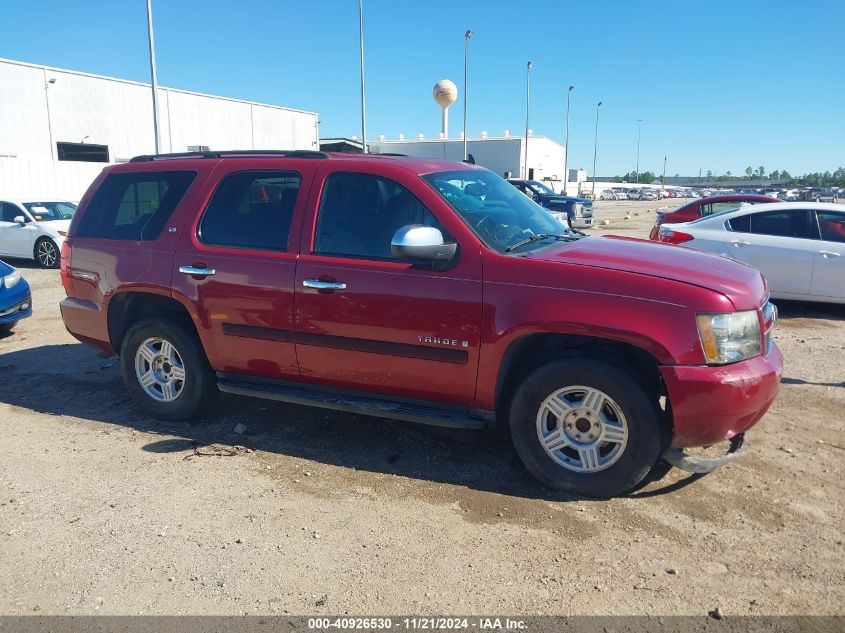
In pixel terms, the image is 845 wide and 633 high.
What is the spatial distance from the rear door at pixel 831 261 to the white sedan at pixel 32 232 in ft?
46.0

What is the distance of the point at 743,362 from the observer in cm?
350

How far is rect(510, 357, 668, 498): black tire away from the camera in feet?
11.6

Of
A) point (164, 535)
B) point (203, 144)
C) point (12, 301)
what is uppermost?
point (203, 144)

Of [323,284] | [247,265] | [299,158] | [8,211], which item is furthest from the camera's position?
[8,211]

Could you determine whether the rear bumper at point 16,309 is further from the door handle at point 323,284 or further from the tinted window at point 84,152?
the tinted window at point 84,152

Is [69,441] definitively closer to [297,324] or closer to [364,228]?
[297,324]

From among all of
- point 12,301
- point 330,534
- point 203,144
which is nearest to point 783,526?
point 330,534

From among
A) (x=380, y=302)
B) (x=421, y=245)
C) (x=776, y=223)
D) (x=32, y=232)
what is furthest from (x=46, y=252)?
(x=776, y=223)

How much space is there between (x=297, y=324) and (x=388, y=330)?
2.30 feet

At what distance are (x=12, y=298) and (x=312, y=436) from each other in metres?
5.32

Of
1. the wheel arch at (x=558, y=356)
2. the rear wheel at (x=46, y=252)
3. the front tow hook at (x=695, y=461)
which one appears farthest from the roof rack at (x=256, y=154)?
the rear wheel at (x=46, y=252)

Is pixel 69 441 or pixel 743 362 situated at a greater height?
pixel 743 362

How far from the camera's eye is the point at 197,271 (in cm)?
460

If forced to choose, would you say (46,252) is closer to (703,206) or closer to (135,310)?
(135,310)
